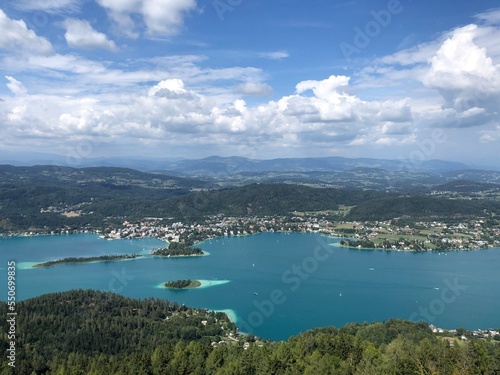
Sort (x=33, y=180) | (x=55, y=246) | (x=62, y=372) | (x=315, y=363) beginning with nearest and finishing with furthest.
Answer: (x=315, y=363), (x=62, y=372), (x=55, y=246), (x=33, y=180)

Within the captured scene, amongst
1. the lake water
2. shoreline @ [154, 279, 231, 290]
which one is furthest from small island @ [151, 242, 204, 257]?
shoreline @ [154, 279, 231, 290]

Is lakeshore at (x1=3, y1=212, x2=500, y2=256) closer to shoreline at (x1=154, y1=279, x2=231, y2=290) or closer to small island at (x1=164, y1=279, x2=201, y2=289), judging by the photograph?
shoreline at (x1=154, y1=279, x2=231, y2=290)

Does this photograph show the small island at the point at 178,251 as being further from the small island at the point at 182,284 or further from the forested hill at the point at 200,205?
the forested hill at the point at 200,205

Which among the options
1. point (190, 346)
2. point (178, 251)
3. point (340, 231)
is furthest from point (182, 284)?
point (340, 231)

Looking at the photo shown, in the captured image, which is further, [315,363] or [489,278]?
[489,278]

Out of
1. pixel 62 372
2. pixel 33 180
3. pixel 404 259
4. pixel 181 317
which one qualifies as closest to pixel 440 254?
pixel 404 259

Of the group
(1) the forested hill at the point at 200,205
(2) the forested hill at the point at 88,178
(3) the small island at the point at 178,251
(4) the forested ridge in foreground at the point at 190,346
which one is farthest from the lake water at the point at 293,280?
(2) the forested hill at the point at 88,178

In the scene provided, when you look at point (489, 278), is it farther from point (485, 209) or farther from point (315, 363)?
point (485, 209)

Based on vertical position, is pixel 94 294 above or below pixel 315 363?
below
